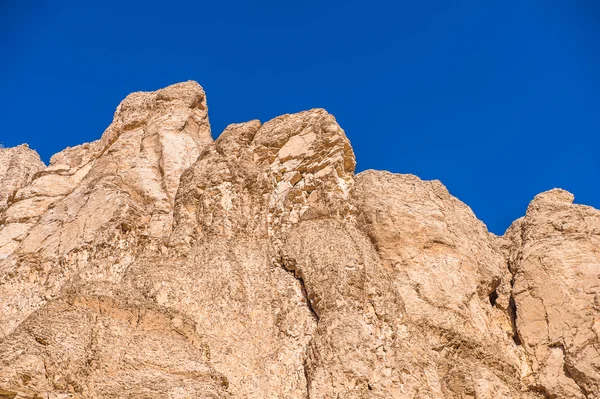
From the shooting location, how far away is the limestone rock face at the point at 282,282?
18.9 meters

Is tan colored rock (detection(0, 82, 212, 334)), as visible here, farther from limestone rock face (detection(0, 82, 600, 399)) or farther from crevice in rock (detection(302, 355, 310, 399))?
crevice in rock (detection(302, 355, 310, 399))

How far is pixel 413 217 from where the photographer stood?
87.1ft

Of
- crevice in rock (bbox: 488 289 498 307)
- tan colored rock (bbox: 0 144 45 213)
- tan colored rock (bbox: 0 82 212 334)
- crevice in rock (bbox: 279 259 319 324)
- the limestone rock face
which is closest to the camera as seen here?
the limestone rock face

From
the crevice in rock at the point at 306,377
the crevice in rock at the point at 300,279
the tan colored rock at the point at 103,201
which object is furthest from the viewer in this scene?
the tan colored rock at the point at 103,201

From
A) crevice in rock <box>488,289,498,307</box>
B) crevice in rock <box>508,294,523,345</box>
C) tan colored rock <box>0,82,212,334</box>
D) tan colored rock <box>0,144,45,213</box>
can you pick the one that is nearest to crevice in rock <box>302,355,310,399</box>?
tan colored rock <box>0,82,212,334</box>

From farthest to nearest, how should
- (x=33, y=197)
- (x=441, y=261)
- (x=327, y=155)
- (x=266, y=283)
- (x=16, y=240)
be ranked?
(x=33, y=197) → (x=16, y=240) → (x=327, y=155) → (x=441, y=261) → (x=266, y=283)

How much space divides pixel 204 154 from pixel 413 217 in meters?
7.92

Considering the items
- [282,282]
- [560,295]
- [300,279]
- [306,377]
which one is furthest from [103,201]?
[560,295]

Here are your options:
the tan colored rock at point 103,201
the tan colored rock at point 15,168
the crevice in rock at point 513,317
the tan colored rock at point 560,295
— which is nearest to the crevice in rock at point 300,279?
Answer: the tan colored rock at point 103,201

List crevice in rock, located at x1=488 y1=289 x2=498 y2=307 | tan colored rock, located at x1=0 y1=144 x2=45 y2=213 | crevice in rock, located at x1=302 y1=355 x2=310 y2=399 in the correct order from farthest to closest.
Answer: tan colored rock, located at x1=0 y1=144 x2=45 y2=213 < crevice in rock, located at x1=488 y1=289 x2=498 y2=307 < crevice in rock, located at x1=302 y1=355 x2=310 y2=399

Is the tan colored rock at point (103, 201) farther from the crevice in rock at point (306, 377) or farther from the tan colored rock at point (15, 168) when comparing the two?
the crevice in rock at point (306, 377)

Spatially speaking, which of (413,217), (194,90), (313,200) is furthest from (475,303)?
(194,90)

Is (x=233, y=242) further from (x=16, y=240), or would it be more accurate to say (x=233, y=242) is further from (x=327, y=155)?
(x=16, y=240)

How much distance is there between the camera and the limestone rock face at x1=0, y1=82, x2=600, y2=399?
18.9 m
